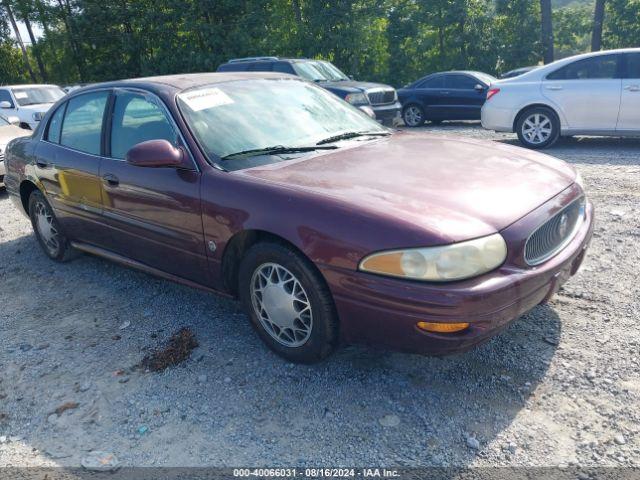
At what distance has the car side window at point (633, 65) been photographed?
25.8 feet

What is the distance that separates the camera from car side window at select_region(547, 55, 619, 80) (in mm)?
8039

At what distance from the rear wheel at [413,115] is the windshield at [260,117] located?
9.87m

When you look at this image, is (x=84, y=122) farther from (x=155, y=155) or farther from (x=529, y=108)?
(x=529, y=108)

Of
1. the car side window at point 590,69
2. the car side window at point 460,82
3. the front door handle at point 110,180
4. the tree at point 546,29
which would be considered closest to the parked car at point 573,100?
the car side window at point 590,69

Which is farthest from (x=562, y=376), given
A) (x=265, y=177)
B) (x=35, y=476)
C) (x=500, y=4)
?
(x=500, y=4)

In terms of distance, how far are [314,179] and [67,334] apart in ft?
6.84

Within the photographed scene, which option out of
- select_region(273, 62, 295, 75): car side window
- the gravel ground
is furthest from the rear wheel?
the gravel ground

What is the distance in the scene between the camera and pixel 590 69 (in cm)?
819

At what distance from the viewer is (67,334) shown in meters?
3.66

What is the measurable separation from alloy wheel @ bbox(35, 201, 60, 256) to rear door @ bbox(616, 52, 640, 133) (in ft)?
25.1

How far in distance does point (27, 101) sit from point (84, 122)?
11741mm

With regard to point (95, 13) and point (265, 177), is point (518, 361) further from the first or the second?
point (95, 13)

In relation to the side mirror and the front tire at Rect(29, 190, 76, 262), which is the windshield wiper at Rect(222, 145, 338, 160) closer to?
the side mirror

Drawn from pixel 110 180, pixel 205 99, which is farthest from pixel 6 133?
pixel 205 99
